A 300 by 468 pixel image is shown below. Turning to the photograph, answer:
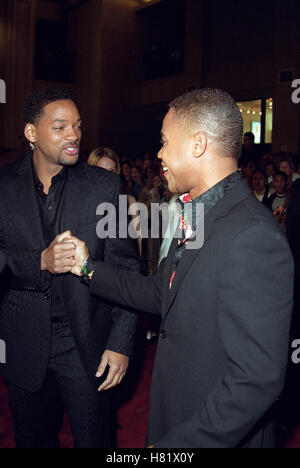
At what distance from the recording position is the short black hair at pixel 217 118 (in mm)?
1477

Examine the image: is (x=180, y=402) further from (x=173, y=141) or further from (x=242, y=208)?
(x=173, y=141)

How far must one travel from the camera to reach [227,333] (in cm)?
128

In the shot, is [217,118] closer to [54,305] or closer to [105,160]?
[54,305]

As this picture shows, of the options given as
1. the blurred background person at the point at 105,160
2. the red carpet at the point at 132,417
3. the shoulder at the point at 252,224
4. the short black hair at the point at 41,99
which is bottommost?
the red carpet at the point at 132,417

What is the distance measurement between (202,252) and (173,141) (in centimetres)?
42

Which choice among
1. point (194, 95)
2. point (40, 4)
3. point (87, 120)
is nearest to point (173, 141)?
point (194, 95)

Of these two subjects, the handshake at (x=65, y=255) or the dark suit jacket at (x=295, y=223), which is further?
the dark suit jacket at (x=295, y=223)

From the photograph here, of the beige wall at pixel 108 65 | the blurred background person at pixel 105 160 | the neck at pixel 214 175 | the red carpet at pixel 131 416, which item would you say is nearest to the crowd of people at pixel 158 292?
the neck at pixel 214 175

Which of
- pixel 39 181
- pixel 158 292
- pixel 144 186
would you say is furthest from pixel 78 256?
pixel 144 186

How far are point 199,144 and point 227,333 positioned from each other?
2.06ft

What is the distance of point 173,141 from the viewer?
1561 millimetres

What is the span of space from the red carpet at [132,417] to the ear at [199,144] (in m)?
2.34

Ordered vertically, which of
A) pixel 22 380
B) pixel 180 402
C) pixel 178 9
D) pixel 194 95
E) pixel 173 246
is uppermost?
pixel 178 9

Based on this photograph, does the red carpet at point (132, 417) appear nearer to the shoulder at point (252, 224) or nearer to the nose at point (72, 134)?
the nose at point (72, 134)
